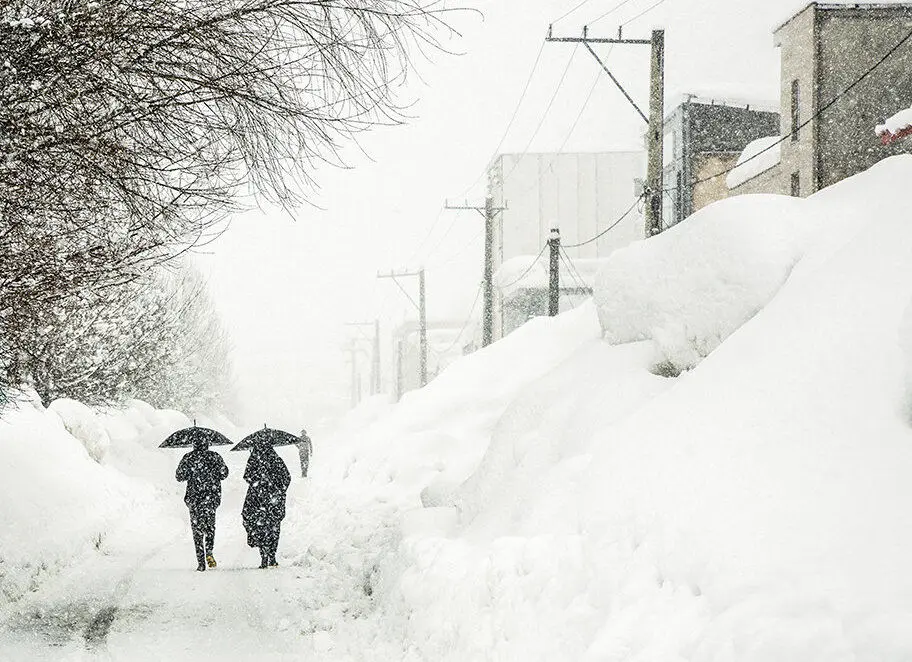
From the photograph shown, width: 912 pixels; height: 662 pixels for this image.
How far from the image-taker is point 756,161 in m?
28.7

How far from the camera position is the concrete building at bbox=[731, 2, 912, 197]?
24.8 meters

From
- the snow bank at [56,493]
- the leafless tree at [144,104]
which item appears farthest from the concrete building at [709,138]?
the leafless tree at [144,104]

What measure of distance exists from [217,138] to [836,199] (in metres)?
6.48

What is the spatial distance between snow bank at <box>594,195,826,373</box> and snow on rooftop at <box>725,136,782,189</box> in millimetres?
17622

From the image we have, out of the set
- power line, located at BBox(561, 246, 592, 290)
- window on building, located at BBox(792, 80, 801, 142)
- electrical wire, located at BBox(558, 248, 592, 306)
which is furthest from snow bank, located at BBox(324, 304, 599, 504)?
power line, located at BBox(561, 246, 592, 290)

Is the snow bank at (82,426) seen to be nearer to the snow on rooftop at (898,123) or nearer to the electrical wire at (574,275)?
the snow on rooftop at (898,123)

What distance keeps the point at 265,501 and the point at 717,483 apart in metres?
7.35

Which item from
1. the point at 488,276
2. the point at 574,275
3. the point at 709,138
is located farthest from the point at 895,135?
the point at 574,275

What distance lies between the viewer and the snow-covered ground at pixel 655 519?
156 inches

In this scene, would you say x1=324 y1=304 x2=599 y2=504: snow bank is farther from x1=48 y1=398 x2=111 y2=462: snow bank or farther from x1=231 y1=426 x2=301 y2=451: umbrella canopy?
x1=48 y1=398 x2=111 y2=462: snow bank

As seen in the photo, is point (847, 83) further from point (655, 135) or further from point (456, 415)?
point (456, 415)

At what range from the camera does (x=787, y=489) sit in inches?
178

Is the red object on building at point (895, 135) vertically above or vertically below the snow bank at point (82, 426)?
above

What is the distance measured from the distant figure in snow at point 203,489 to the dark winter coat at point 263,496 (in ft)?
1.26
